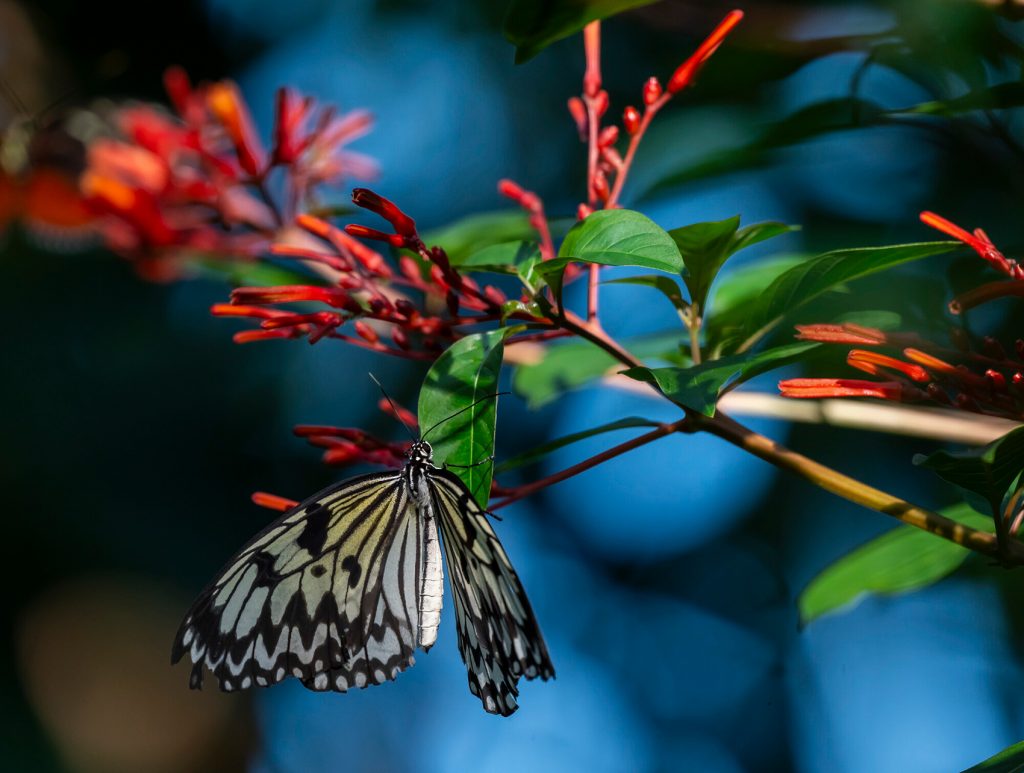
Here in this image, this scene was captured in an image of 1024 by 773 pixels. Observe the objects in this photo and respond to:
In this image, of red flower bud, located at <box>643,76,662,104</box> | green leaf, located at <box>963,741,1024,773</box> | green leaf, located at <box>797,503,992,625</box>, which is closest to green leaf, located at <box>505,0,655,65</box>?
red flower bud, located at <box>643,76,662,104</box>

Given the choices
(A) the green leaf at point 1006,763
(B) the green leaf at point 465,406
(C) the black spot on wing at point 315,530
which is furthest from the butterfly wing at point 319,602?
(A) the green leaf at point 1006,763

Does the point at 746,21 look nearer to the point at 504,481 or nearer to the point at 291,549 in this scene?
the point at 291,549

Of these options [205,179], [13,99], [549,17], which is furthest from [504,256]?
[13,99]

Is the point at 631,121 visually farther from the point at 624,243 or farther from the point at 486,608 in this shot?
the point at 486,608

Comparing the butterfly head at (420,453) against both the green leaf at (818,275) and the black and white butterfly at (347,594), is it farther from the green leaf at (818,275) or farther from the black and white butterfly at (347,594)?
the green leaf at (818,275)

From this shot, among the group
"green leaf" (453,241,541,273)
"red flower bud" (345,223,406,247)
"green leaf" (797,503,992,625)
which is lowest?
"green leaf" (797,503,992,625)

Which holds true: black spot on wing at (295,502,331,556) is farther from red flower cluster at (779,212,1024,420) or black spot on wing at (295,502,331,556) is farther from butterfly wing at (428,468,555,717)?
red flower cluster at (779,212,1024,420)

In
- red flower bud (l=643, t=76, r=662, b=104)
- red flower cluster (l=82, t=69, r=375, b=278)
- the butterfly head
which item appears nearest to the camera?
red flower bud (l=643, t=76, r=662, b=104)
